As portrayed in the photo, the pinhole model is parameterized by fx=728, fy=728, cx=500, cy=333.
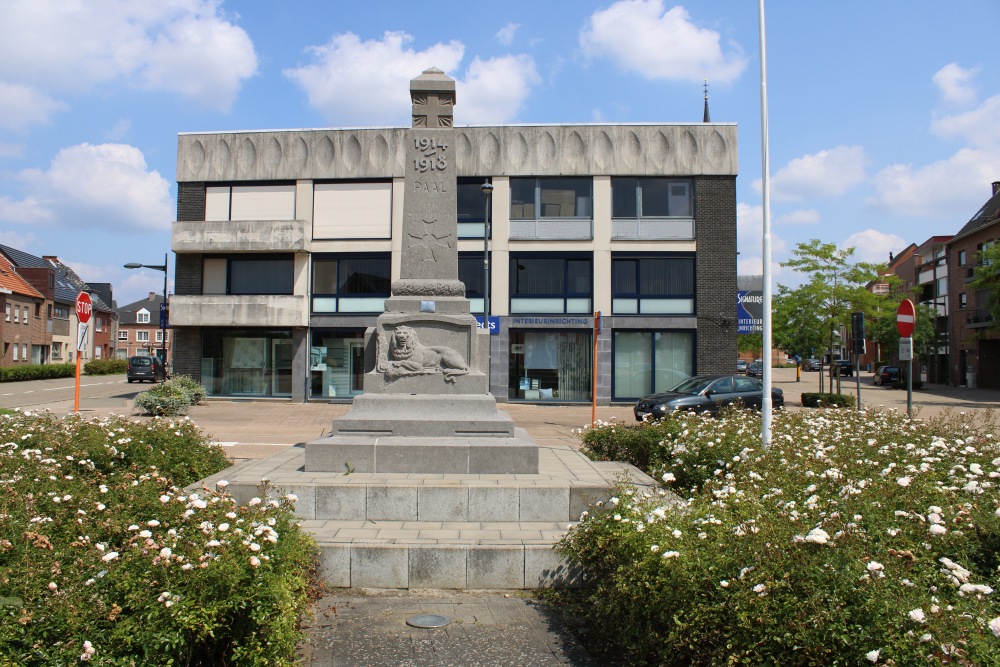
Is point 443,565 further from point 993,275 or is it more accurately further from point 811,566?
point 993,275

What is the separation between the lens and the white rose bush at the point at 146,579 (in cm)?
348

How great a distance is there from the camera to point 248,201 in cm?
2934

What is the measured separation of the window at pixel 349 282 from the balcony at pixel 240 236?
3.91 ft

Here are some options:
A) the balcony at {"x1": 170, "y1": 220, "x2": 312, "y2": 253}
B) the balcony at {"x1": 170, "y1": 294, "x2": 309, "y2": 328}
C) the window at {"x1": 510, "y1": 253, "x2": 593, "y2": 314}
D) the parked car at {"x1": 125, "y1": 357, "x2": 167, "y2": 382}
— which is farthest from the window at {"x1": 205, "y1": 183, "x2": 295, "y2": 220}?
the parked car at {"x1": 125, "y1": 357, "x2": 167, "y2": 382}

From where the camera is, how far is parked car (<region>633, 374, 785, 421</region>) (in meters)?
19.4

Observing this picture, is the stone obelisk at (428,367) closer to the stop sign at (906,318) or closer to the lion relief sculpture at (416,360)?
the lion relief sculpture at (416,360)

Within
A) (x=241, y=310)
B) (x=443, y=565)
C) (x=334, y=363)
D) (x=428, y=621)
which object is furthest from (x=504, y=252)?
(x=428, y=621)

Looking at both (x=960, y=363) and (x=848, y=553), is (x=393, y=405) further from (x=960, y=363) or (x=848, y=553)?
(x=960, y=363)

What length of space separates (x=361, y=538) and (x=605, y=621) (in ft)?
7.52

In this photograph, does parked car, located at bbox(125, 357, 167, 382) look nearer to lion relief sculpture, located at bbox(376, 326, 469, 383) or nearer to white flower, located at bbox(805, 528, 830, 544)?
lion relief sculpture, located at bbox(376, 326, 469, 383)

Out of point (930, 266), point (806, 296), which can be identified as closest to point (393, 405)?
point (806, 296)

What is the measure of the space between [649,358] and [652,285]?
281cm

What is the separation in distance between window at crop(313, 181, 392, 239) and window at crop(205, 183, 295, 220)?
52.2 inches

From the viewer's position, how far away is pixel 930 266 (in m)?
60.5
